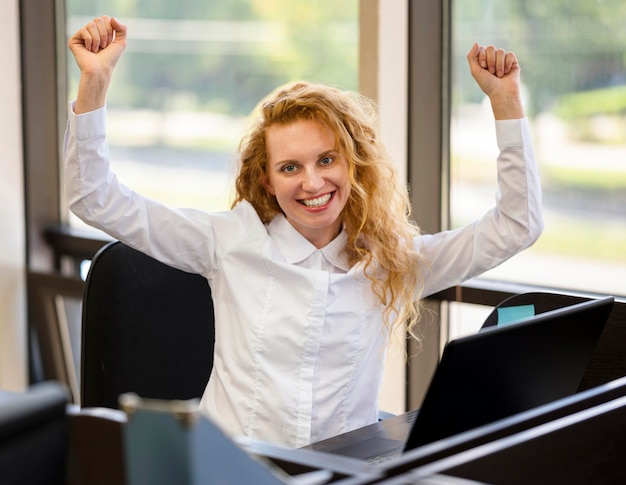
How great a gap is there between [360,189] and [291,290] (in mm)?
232

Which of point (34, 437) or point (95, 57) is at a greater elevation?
point (95, 57)

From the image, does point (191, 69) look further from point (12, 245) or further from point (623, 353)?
point (623, 353)

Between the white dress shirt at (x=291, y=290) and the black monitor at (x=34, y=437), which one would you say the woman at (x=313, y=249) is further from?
the black monitor at (x=34, y=437)

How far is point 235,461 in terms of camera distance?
97 cm

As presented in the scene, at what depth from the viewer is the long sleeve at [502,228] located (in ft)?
6.03

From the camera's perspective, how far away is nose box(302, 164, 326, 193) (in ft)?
6.03

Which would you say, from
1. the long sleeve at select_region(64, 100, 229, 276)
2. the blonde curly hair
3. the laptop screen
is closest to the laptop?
the laptop screen

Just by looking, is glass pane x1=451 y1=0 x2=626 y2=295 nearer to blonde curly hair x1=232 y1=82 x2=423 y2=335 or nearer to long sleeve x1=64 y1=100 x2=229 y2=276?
blonde curly hair x1=232 y1=82 x2=423 y2=335

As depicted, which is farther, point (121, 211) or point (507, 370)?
point (121, 211)

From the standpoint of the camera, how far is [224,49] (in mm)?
3234

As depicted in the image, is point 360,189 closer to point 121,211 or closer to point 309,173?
point 309,173

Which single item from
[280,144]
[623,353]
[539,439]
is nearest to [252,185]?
[280,144]

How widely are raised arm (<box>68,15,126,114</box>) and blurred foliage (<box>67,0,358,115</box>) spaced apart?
1201mm

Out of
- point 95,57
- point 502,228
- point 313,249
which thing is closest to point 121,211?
point 95,57
